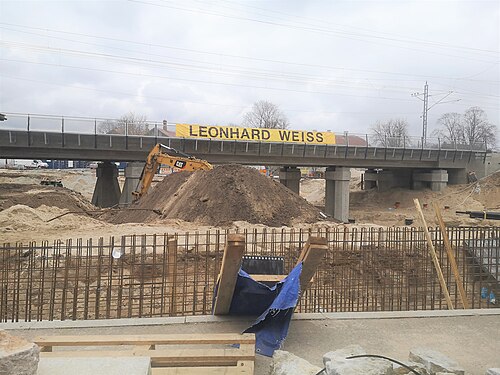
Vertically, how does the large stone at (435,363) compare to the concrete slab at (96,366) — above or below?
below

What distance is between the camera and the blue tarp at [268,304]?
4.63m

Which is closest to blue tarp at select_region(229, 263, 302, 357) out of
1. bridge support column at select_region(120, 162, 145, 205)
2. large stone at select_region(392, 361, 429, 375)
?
large stone at select_region(392, 361, 429, 375)

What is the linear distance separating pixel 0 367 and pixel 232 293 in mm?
2769

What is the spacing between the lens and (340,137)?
32.0 metres

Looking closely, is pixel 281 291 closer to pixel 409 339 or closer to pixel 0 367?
pixel 409 339

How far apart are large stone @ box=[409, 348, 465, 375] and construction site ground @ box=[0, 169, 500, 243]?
1110 cm

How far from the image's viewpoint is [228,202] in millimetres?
18375

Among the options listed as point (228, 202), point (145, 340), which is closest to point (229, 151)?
point (228, 202)

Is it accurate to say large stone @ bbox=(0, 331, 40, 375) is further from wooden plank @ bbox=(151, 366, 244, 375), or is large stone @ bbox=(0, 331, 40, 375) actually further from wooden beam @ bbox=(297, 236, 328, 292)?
wooden beam @ bbox=(297, 236, 328, 292)

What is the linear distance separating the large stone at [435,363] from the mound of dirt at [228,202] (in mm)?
13149

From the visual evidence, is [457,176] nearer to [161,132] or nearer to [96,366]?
[161,132]

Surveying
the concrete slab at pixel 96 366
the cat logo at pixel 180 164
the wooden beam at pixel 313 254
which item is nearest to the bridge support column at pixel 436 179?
the cat logo at pixel 180 164

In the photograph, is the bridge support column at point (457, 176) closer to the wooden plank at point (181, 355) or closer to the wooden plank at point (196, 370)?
the wooden plank at point (181, 355)

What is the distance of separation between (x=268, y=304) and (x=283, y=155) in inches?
989
